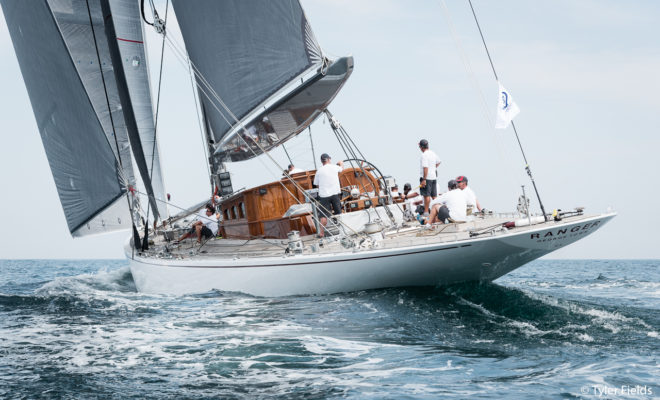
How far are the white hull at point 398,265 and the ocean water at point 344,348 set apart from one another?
0.22 metres

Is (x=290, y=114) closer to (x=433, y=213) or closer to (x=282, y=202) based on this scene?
(x=282, y=202)

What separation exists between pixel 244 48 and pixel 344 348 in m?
7.94

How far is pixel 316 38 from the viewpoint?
40.0 feet

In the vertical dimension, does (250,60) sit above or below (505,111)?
above

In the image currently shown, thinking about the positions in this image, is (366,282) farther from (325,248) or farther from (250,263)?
(250,263)

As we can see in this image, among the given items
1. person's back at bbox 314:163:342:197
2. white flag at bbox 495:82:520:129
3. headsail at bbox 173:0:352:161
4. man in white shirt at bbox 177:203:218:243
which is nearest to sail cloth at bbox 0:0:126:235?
man in white shirt at bbox 177:203:218:243

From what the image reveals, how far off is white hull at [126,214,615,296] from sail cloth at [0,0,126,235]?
5.98 m

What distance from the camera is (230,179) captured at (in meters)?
14.3

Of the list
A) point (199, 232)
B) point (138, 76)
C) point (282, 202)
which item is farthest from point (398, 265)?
point (138, 76)

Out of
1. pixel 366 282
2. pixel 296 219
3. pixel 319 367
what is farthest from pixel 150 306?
pixel 319 367

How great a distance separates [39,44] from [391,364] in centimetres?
1401

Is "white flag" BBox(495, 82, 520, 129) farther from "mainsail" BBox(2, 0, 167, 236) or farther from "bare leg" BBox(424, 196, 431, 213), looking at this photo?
"mainsail" BBox(2, 0, 167, 236)

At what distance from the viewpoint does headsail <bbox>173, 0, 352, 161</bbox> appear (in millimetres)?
12164

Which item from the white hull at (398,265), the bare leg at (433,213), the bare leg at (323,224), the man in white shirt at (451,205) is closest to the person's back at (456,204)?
the man in white shirt at (451,205)
